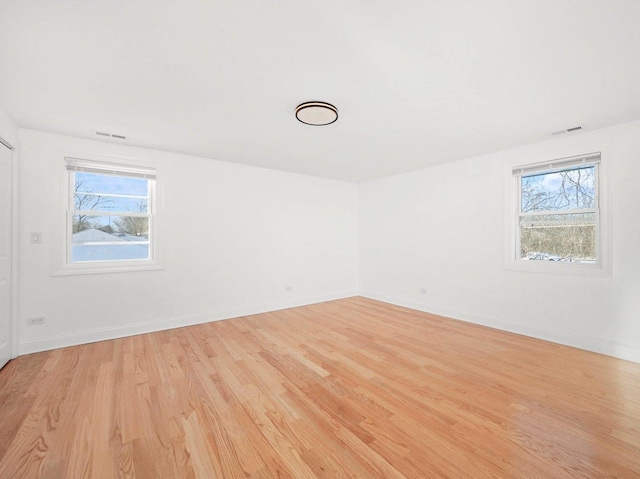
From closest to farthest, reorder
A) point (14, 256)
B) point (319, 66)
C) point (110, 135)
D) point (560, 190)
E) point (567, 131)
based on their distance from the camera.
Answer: point (319, 66), point (14, 256), point (567, 131), point (110, 135), point (560, 190)

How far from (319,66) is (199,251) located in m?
3.16

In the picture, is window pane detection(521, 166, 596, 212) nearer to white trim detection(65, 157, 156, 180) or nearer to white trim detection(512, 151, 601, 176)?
white trim detection(512, 151, 601, 176)

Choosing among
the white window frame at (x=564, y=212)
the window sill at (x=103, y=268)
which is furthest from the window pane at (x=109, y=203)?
the white window frame at (x=564, y=212)

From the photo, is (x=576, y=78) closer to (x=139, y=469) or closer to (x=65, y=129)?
(x=139, y=469)

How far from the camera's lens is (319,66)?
1.88m

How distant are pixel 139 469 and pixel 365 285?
475cm

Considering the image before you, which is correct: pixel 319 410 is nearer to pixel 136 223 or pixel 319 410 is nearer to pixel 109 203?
pixel 136 223

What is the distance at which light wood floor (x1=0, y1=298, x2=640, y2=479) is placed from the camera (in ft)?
4.79

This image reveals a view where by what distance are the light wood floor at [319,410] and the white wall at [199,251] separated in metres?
0.47

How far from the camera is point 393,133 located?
10.2ft

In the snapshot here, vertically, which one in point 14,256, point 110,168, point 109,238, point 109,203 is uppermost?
point 110,168

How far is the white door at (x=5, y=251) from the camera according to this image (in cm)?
260

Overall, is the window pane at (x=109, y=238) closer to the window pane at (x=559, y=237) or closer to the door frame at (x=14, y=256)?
the door frame at (x=14, y=256)

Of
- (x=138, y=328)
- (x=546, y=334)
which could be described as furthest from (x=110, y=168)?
(x=546, y=334)
